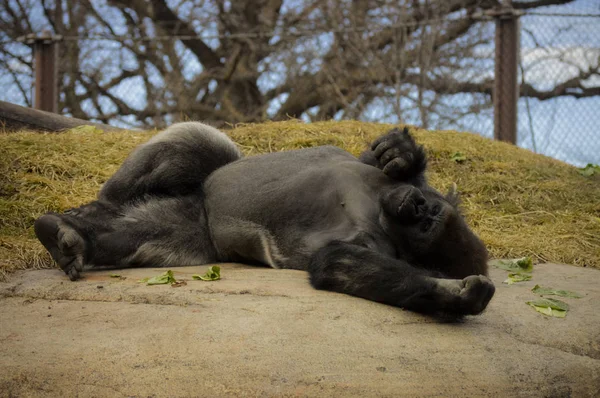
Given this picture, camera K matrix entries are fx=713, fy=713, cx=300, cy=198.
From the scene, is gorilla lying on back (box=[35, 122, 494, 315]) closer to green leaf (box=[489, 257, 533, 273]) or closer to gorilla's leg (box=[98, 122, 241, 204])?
gorilla's leg (box=[98, 122, 241, 204])

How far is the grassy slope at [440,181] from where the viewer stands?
14.5 ft

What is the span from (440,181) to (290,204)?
2303 mm

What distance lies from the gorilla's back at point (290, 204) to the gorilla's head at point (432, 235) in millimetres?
141

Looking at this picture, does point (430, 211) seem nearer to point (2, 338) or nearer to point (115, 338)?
point (115, 338)

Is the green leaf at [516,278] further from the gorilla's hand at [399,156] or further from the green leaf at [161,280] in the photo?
the green leaf at [161,280]

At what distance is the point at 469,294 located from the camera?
2504 mm

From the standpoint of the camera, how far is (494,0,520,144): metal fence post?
6645 mm

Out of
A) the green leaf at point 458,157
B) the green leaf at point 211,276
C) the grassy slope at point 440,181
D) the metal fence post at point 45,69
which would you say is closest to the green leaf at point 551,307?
the grassy slope at point 440,181

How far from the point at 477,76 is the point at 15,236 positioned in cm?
652

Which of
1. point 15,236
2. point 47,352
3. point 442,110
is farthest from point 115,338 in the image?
point 442,110

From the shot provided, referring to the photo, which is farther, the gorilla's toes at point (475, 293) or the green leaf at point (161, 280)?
the green leaf at point (161, 280)

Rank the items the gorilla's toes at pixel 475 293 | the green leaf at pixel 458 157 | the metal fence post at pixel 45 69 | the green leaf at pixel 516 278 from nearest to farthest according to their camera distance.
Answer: the gorilla's toes at pixel 475 293 → the green leaf at pixel 516 278 → the green leaf at pixel 458 157 → the metal fence post at pixel 45 69

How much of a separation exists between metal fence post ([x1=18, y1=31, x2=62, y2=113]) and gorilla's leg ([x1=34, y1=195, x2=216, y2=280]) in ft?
14.4

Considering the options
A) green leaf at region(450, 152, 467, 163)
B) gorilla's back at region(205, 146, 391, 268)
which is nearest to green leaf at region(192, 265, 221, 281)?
gorilla's back at region(205, 146, 391, 268)
